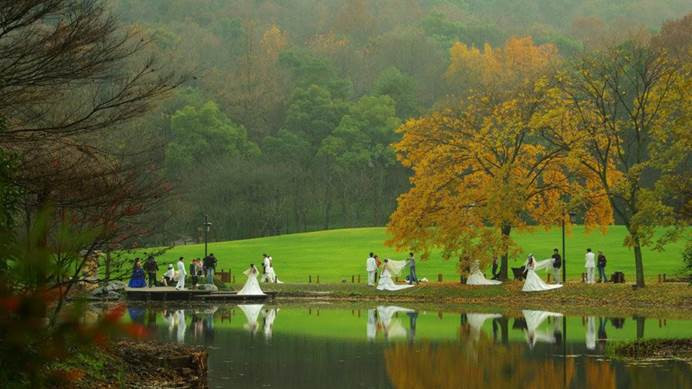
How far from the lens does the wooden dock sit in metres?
47.7

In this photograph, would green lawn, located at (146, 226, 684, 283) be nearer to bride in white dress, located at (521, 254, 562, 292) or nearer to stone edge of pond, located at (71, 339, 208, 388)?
bride in white dress, located at (521, 254, 562, 292)

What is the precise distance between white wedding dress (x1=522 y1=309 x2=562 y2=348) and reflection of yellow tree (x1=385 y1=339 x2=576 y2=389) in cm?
172

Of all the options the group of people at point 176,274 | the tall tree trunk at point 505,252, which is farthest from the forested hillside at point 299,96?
the tall tree trunk at point 505,252

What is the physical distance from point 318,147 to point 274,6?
47.3 m

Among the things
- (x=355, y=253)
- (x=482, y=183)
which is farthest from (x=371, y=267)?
(x=355, y=253)

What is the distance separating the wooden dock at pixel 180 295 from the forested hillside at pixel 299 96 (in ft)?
90.0

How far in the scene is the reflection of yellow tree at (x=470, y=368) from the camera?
20.4 meters

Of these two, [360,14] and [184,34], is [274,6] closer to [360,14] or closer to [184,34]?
[360,14]

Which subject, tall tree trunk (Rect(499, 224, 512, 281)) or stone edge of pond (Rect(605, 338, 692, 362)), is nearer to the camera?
stone edge of pond (Rect(605, 338, 692, 362))

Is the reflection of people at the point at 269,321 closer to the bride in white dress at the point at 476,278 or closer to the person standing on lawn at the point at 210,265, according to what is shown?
the person standing on lawn at the point at 210,265

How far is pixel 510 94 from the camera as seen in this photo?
53906 millimetres

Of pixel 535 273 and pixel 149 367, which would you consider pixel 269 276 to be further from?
pixel 149 367

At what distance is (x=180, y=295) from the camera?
48188 mm

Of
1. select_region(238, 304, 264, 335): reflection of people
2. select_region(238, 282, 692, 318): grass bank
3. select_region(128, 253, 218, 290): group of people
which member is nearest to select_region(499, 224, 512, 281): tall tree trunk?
select_region(238, 282, 692, 318): grass bank
